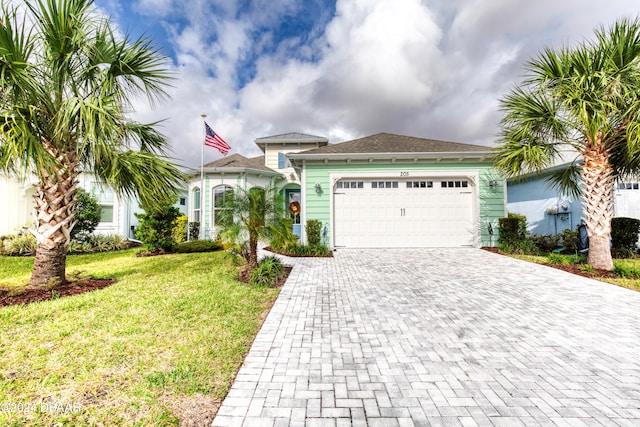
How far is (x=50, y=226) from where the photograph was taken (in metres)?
4.62

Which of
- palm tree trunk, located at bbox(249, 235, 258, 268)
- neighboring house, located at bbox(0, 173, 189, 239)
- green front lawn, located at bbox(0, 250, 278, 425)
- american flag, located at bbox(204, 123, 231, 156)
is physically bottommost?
green front lawn, located at bbox(0, 250, 278, 425)

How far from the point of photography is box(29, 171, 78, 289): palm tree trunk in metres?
4.59

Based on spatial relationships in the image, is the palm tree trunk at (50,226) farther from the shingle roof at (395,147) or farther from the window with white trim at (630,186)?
the window with white trim at (630,186)

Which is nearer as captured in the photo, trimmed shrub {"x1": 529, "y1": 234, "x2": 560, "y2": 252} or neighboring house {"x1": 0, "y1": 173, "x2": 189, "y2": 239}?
trimmed shrub {"x1": 529, "y1": 234, "x2": 560, "y2": 252}

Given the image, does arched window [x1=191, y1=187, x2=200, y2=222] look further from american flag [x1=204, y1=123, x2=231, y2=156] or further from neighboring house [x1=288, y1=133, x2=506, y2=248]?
neighboring house [x1=288, y1=133, x2=506, y2=248]

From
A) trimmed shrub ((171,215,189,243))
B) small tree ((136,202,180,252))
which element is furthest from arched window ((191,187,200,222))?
small tree ((136,202,180,252))

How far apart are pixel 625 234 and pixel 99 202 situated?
19.7 metres

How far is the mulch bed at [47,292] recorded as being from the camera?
13.6 ft

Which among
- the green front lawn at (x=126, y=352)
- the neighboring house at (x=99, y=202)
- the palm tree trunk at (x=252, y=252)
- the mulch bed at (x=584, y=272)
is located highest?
the neighboring house at (x=99, y=202)

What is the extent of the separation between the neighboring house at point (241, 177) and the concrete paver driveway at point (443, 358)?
8497mm

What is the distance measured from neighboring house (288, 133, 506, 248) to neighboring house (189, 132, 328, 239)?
8.72 ft

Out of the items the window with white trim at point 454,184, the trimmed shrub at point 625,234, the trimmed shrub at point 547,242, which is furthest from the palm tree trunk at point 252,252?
the trimmed shrub at point 625,234

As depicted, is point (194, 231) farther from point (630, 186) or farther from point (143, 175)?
point (630, 186)

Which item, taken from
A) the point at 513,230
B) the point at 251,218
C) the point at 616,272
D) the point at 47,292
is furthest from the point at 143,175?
the point at 513,230
